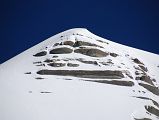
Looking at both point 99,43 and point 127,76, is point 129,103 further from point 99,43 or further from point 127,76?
point 99,43

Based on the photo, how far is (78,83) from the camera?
5622cm

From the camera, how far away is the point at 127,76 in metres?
61.0

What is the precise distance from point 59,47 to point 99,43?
795 centimetres

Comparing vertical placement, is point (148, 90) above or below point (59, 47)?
below

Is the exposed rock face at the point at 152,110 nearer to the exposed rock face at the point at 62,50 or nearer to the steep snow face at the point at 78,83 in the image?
the steep snow face at the point at 78,83

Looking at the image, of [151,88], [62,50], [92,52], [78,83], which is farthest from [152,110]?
[62,50]

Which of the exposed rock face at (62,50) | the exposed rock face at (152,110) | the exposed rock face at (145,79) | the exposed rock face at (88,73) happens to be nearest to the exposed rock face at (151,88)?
the exposed rock face at (145,79)

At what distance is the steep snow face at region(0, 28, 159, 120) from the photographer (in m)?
48.2

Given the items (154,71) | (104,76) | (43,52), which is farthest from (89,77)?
(154,71)

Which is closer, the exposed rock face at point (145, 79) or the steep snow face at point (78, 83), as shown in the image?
the steep snow face at point (78, 83)

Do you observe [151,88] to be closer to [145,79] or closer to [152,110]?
[145,79]

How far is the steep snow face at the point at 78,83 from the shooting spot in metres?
48.2

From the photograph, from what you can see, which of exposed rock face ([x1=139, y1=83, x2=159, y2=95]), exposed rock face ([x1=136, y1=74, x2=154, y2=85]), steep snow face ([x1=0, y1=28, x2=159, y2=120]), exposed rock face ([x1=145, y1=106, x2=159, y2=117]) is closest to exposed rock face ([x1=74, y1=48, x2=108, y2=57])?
steep snow face ([x1=0, y1=28, x2=159, y2=120])

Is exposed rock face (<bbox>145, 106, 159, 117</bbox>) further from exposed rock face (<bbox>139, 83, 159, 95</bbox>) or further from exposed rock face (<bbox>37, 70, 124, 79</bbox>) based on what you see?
exposed rock face (<bbox>37, 70, 124, 79</bbox>)
